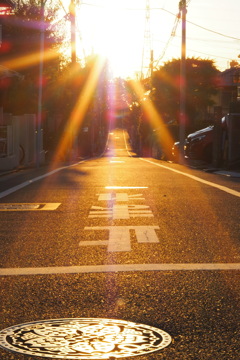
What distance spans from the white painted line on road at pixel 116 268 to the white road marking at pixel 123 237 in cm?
90

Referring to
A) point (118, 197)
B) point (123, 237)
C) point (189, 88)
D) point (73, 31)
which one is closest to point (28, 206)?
point (118, 197)

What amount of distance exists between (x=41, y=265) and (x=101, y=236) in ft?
5.78

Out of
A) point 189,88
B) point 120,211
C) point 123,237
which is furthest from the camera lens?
point 189,88

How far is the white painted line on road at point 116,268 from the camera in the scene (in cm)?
681

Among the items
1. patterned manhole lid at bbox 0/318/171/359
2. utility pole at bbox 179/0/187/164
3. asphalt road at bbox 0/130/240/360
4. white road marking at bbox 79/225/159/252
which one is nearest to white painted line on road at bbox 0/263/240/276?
asphalt road at bbox 0/130/240/360

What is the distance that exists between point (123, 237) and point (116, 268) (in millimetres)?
1812

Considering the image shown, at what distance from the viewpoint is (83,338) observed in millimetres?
4609

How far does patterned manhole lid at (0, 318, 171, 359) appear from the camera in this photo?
4.35 meters

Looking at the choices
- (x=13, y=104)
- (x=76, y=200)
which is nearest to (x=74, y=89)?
(x=13, y=104)

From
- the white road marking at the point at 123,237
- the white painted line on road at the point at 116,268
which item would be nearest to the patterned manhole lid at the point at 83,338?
the white painted line on road at the point at 116,268

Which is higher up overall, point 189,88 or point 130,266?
point 189,88

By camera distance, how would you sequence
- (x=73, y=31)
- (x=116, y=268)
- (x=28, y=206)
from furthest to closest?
(x=73, y=31) < (x=28, y=206) < (x=116, y=268)

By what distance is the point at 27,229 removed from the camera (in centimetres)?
951

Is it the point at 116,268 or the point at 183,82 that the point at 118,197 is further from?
the point at 183,82
